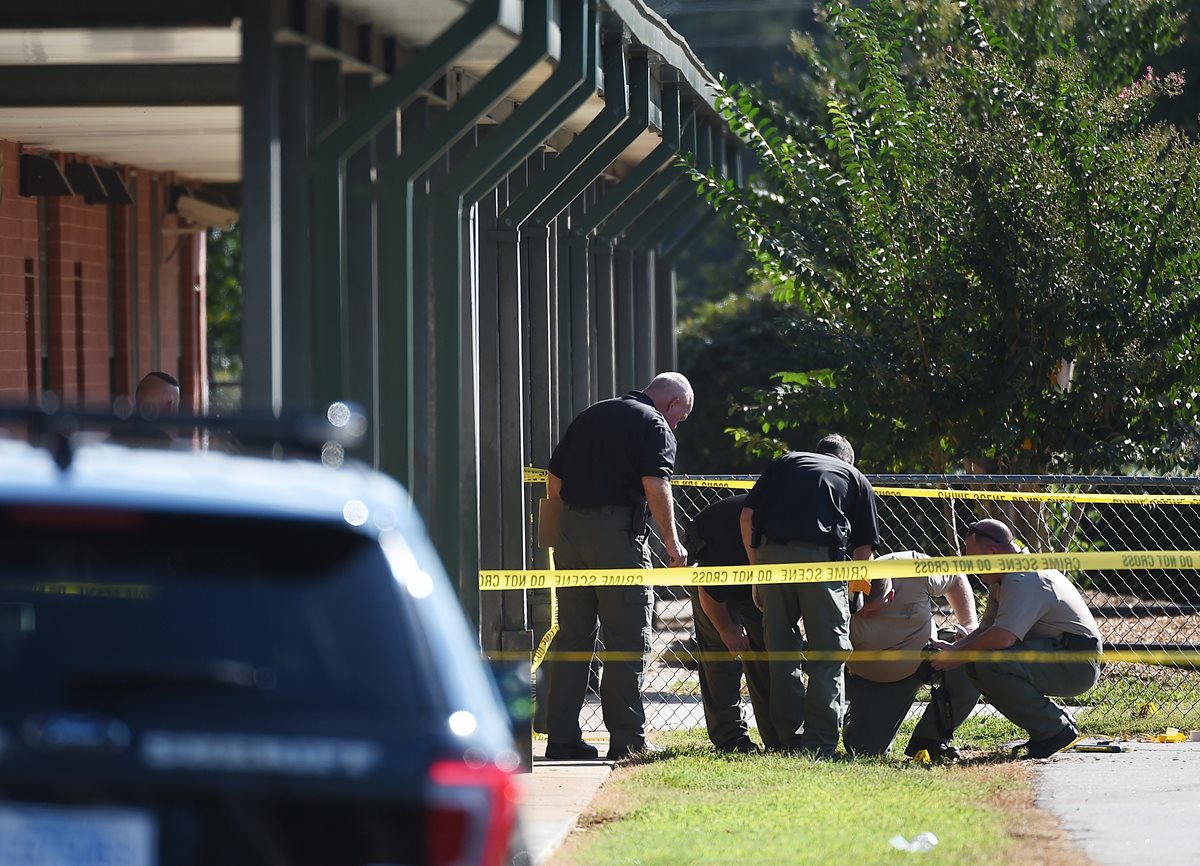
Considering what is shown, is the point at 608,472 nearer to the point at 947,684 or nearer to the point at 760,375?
the point at 947,684

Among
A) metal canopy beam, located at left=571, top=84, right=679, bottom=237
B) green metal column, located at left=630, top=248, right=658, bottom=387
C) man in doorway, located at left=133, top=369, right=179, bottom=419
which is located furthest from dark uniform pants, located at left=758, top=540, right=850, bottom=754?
green metal column, located at left=630, top=248, right=658, bottom=387

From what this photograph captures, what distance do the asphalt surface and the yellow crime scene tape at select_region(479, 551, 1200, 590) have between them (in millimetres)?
967

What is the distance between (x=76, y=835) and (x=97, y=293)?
37.1 ft

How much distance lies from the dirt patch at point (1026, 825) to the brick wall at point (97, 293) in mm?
6483

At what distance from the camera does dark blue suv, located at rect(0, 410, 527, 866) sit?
305 cm

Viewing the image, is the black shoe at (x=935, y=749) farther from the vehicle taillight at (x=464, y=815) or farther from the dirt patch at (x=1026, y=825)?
the vehicle taillight at (x=464, y=815)

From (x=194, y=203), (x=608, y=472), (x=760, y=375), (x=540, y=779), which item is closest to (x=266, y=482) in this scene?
(x=540, y=779)

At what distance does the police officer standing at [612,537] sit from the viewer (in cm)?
919

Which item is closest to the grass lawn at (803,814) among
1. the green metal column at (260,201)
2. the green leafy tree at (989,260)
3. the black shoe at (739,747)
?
the black shoe at (739,747)

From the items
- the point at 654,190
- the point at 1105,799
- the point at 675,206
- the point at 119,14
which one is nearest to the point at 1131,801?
the point at 1105,799

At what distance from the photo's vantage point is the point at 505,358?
981cm

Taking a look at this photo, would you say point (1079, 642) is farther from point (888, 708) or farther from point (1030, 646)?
point (888, 708)

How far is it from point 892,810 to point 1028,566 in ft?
7.05

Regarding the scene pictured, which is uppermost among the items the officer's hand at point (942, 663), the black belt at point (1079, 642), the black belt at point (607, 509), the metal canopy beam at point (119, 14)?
the metal canopy beam at point (119, 14)
